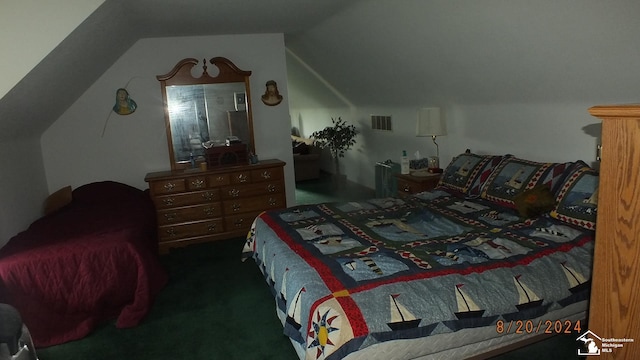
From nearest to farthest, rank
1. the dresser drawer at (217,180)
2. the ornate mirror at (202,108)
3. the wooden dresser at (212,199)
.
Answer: the wooden dresser at (212,199) → the dresser drawer at (217,180) → the ornate mirror at (202,108)

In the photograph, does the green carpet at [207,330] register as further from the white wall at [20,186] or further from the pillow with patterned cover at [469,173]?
the pillow with patterned cover at [469,173]

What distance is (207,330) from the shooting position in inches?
103

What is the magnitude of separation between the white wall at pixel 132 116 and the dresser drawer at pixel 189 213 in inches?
28.6

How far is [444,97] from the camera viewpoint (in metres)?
4.05

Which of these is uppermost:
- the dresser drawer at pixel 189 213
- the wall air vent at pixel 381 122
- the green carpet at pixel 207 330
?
→ the wall air vent at pixel 381 122

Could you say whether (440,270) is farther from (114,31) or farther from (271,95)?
(271,95)

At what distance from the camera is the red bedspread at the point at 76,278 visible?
99.9 inches

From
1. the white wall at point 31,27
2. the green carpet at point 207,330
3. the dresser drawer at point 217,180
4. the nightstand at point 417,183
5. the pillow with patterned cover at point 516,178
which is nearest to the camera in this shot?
the white wall at point 31,27

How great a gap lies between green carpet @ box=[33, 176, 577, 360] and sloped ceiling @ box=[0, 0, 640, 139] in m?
1.61

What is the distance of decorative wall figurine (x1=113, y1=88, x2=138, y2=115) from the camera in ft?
14.1

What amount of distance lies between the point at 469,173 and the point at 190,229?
2.75 meters
